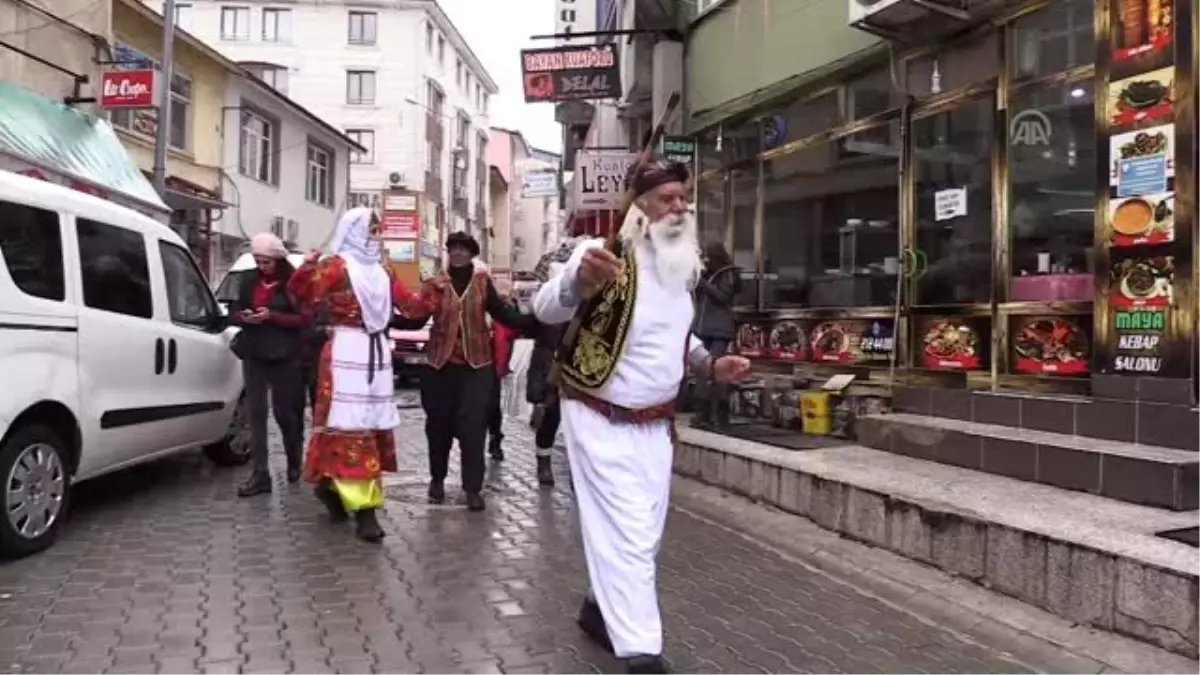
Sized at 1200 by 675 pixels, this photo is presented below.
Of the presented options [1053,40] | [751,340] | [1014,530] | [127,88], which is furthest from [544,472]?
[127,88]

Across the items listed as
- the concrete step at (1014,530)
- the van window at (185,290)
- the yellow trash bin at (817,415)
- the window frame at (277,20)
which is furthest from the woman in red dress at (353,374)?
the window frame at (277,20)

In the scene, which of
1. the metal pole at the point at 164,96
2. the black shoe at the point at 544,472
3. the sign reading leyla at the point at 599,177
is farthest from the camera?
the metal pole at the point at 164,96

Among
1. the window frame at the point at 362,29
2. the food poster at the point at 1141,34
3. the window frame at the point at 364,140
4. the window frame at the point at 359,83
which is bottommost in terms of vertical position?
the food poster at the point at 1141,34

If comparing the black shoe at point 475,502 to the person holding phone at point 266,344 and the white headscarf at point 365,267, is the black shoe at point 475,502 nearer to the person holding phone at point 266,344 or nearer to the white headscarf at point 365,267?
the white headscarf at point 365,267

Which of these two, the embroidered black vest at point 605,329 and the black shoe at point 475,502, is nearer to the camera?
the embroidered black vest at point 605,329

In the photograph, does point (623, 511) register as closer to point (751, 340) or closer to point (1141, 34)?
point (1141, 34)

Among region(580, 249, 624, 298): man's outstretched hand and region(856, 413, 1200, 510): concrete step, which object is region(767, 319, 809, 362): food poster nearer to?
region(856, 413, 1200, 510): concrete step

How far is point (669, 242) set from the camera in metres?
3.81

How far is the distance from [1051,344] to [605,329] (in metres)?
4.56

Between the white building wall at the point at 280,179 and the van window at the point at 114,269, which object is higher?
the white building wall at the point at 280,179

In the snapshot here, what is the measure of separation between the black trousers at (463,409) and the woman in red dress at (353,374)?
69 cm

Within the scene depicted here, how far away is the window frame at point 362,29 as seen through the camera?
150 ft

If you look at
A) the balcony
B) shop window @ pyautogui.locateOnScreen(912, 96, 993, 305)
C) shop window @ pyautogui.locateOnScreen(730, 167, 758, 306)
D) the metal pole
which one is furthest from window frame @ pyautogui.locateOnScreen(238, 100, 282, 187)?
shop window @ pyautogui.locateOnScreen(912, 96, 993, 305)

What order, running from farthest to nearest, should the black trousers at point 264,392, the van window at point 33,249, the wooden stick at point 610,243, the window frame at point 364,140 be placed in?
1. the window frame at point 364,140
2. the black trousers at point 264,392
3. the van window at point 33,249
4. the wooden stick at point 610,243
